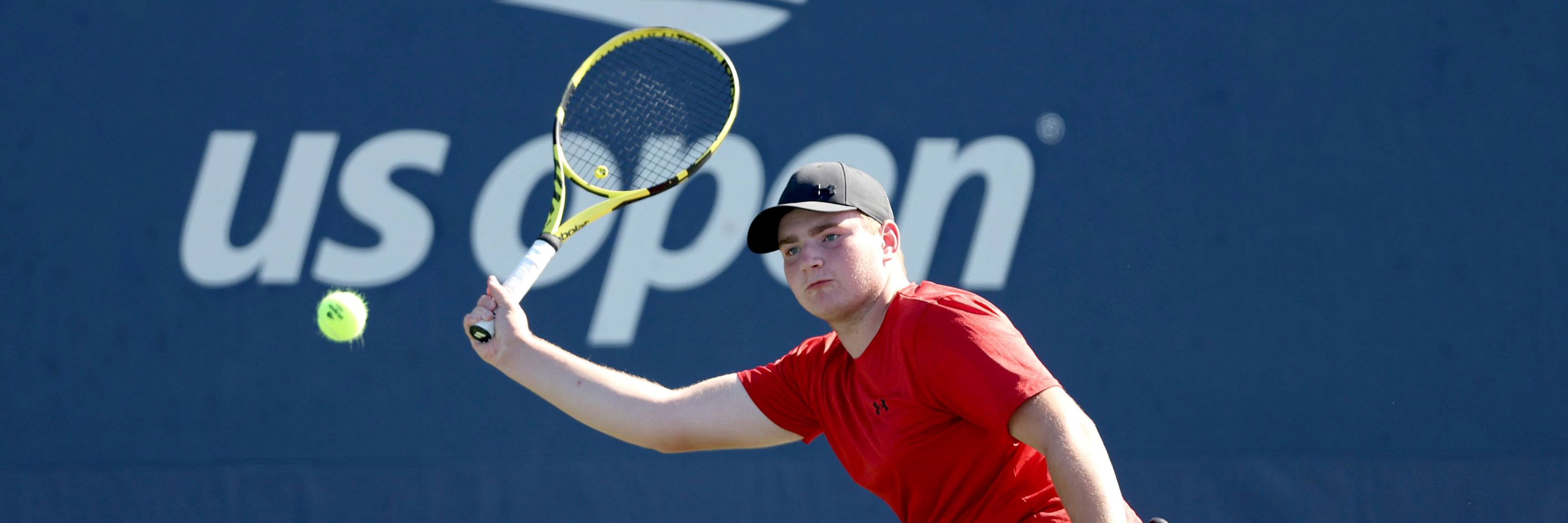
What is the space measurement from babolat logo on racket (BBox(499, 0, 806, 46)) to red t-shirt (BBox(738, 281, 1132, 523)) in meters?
2.37

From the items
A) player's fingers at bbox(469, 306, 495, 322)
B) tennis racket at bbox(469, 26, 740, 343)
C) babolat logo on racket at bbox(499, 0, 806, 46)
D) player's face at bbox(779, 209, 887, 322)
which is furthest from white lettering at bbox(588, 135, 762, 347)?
player's face at bbox(779, 209, 887, 322)

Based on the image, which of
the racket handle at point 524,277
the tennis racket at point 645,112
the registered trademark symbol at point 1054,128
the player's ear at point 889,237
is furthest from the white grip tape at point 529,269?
the registered trademark symbol at point 1054,128

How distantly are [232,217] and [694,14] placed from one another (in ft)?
5.82

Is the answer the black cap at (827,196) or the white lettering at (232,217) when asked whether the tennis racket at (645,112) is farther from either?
the black cap at (827,196)

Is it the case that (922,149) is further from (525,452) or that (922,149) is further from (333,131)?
(333,131)

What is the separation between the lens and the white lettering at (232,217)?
4754 millimetres

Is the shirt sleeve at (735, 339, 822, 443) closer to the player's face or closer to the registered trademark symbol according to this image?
the player's face

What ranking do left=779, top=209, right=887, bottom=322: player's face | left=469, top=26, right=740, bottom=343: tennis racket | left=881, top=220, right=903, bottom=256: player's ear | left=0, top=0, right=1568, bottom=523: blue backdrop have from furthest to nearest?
1. left=0, top=0, right=1568, bottom=523: blue backdrop
2. left=469, top=26, right=740, bottom=343: tennis racket
3. left=881, top=220, right=903, bottom=256: player's ear
4. left=779, top=209, right=887, bottom=322: player's face

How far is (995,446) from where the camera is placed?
2.36m

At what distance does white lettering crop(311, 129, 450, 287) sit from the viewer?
4758 millimetres

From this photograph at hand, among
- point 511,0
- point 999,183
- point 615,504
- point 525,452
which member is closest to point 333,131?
point 511,0

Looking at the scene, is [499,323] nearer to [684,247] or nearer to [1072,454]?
[1072,454]

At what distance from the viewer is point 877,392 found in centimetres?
247

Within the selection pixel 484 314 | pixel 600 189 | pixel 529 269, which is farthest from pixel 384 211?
pixel 484 314
